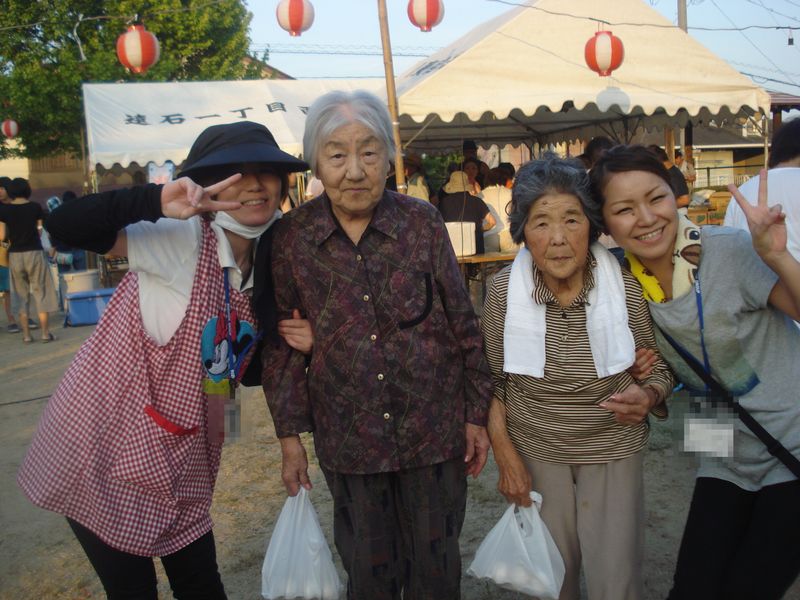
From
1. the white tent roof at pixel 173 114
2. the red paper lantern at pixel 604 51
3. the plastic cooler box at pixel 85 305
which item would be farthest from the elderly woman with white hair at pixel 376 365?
the plastic cooler box at pixel 85 305

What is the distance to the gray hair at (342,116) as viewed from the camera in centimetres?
196

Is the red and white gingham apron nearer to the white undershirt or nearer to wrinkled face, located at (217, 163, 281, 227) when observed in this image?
the white undershirt

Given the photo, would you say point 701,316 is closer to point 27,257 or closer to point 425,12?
point 425,12

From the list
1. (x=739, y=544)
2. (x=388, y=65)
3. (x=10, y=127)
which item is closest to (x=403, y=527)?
(x=739, y=544)

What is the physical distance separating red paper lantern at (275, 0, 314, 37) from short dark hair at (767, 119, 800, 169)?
659cm

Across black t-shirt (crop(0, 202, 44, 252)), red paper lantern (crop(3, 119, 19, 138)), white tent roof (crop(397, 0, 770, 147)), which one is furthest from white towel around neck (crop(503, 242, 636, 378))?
red paper lantern (crop(3, 119, 19, 138))

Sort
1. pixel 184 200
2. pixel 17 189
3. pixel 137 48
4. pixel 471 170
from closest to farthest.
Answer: pixel 184 200
pixel 471 170
pixel 17 189
pixel 137 48

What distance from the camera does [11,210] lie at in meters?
8.53

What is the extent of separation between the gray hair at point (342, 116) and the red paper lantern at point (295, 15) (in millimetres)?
6973

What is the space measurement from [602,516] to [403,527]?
24.1 inches

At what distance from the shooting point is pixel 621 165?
2.02 meters

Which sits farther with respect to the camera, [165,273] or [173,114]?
[173,114]

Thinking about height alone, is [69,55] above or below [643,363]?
above

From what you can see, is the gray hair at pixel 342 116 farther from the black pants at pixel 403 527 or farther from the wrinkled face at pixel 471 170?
the wrinkled face at pixel 471 170
